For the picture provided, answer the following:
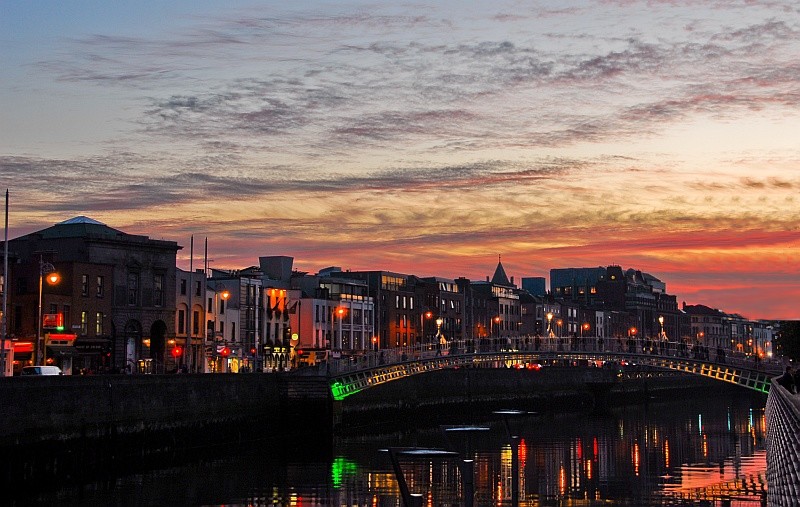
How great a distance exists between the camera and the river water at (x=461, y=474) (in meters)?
54.7

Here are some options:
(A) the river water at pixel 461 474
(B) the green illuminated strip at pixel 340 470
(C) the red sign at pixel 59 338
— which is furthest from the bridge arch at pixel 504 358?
(C) the red sign at pixel 59 338

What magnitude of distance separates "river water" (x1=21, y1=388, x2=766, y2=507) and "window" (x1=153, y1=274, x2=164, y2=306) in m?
→ 25.5

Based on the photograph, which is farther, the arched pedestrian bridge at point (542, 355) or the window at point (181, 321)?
the window at point (181, 321)

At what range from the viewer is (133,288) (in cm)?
10494

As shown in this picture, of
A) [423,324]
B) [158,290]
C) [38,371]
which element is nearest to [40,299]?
[38,371]

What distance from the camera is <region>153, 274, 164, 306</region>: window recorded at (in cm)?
10719

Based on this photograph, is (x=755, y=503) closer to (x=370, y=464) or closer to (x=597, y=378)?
(x=370, y=464)

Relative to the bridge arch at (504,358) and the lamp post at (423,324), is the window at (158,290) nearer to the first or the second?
the bridge arch at (504,358)

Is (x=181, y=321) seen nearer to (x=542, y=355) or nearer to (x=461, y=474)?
(x=542, y=355)

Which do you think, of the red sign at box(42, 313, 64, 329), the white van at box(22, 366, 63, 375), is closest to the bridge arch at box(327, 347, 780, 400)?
the red sign at box(42, 313, 64, 329)

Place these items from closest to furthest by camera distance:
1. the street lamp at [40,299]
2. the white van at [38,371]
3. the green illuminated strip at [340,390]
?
the white van at [38,371] < the street lamp at [40,299] < the green illuminated strip at [340,390]

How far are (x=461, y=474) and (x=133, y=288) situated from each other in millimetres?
49655

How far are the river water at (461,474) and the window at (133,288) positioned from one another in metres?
24.8

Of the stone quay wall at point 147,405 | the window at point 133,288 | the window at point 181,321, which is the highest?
the window at point 133,288
